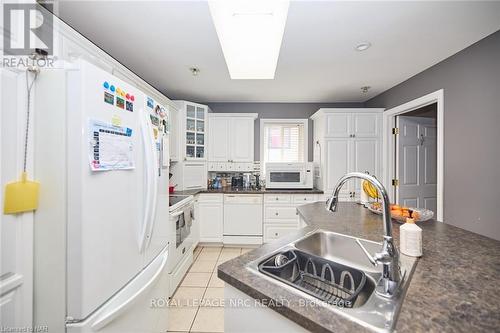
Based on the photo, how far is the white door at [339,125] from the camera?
10.1 ft

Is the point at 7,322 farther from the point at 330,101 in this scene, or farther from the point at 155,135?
the point at 330,101

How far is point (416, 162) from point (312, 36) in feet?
8.29

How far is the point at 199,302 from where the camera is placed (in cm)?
Answer: 192

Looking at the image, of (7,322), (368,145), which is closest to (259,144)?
(368,145)

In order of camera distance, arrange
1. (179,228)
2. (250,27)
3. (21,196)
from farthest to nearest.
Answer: (179,228), (250,27), (21,196)

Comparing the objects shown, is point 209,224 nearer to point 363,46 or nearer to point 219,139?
point 219,139

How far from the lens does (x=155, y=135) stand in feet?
4.09

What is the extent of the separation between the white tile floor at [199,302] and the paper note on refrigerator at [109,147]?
57.3 inches

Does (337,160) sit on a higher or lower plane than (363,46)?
lower

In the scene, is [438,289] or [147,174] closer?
[438,289]

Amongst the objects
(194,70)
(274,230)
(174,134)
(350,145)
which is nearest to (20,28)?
(194,70)

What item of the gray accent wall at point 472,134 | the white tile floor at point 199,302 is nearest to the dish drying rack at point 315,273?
the white tile floor at point 199,302

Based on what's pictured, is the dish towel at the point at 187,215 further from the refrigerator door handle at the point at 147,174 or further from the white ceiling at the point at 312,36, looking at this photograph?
the white ceiling at the point at 312,36

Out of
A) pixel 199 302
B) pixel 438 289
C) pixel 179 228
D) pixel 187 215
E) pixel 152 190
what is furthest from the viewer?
pixel 187 215
